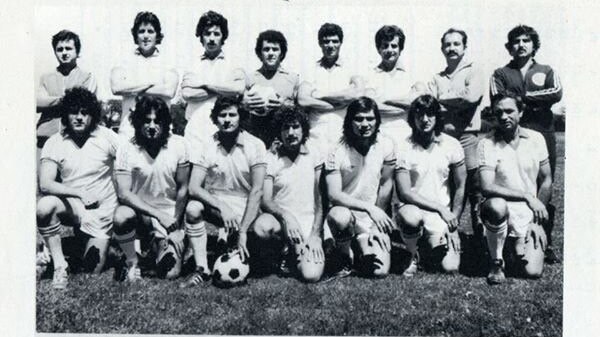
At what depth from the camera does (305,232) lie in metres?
6.05

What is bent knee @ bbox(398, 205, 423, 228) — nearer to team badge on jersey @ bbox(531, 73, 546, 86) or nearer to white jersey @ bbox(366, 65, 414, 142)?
white jersey @ bbox(366, 65, 414, 142)

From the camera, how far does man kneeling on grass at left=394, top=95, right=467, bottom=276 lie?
603cm

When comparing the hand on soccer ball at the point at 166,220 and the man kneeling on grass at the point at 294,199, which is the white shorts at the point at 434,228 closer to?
the man kneeling on grass at the point at 294,199

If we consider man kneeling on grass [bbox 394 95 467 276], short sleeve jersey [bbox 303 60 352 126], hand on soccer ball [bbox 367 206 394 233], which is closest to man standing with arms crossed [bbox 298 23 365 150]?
short sleeve jersey [bbox 303 60 352 126]


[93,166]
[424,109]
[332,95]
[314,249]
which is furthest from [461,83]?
[93,166]

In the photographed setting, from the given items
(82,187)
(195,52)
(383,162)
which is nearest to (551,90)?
(383,162)

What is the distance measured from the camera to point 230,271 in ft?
19.7

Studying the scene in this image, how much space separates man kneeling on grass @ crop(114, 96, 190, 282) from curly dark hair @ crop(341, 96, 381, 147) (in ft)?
4.09

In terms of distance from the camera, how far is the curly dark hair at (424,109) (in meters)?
6.00

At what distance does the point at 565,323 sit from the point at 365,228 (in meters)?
1.64

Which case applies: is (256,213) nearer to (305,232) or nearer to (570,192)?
(305,232)

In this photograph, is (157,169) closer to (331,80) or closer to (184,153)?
(184,153)

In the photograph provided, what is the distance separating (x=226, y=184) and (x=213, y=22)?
124cm

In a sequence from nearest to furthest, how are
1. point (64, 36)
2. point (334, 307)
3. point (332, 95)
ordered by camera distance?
point (334, 307), point (332, 95), point (64, 36)
